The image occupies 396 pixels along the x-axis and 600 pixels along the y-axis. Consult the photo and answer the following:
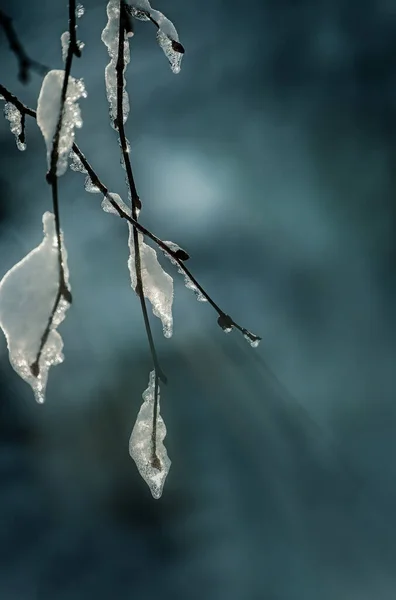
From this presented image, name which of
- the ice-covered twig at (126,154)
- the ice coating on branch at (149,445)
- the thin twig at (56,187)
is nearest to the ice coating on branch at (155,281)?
the ice-covered twig at (126,154)

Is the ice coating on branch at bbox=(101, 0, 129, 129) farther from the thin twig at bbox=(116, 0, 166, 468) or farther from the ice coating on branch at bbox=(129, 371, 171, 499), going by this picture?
the ice coating on branch at bbox=(129, 371, 171, 499)

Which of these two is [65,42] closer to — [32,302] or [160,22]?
[160,22]

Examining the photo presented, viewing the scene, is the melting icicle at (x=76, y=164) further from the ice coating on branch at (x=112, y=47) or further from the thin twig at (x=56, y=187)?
the thin twig at (x=56, y=187)

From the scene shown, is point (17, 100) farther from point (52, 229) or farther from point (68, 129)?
point (52, 229)

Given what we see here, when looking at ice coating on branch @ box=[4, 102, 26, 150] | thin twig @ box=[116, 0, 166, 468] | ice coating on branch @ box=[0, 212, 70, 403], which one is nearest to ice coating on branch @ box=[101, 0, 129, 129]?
thin twig @ box=[116, 0, 166, 468]

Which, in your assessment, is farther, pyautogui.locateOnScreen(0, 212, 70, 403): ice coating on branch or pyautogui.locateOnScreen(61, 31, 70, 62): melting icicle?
pyautogui.locateOnScreen(61, 31, 70, 62): melting icicle

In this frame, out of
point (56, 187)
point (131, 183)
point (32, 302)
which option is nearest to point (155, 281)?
point (131, 183)
